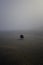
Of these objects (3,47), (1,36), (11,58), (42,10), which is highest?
(42,10)

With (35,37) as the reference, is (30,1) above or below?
above

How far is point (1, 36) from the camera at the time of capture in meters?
0.98

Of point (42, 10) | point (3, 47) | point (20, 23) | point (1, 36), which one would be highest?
point (42, 10)

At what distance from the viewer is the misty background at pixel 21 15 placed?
0.95 meters

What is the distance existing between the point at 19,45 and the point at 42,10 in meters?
0.41

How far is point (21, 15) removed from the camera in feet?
3.16

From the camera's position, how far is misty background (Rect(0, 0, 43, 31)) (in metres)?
0.95

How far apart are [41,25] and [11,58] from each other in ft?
1.42

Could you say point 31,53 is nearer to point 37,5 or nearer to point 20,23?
point 20,23

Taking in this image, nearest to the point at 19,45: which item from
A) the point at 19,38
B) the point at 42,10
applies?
the point at 19,38

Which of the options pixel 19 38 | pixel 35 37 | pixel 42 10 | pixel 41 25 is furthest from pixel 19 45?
pixel 42 10

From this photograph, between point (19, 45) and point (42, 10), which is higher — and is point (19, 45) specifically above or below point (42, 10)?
below

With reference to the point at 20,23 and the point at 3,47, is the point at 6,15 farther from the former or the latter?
the point at 3,47

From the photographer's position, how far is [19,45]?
960 mm
